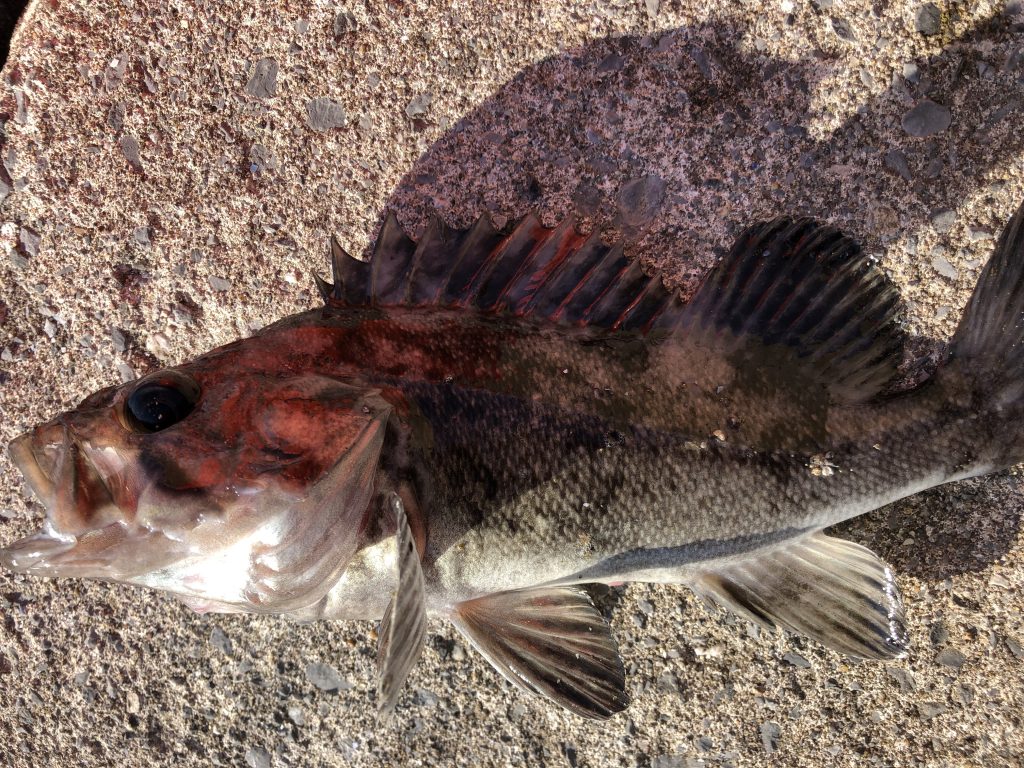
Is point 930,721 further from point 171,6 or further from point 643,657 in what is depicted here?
point 171,6

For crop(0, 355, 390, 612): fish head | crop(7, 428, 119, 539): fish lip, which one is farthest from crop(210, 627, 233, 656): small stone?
crop(7, 428, 119, 539): fish lip

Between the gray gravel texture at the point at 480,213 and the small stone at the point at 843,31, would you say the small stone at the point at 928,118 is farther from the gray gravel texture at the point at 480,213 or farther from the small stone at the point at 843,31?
the small stone at the point at 843,31

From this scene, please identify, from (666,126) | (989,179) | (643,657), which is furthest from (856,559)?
(666,126)

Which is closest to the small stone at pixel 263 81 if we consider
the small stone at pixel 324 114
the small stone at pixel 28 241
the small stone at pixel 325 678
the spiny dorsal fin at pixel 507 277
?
the small stone at pixel 324 114

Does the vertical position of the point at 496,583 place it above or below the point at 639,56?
below

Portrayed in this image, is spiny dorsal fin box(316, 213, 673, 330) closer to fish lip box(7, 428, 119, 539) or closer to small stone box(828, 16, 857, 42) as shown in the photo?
fish lip box(7, 428, 119, 539)

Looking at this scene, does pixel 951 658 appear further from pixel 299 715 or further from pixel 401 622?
pixel 299 715

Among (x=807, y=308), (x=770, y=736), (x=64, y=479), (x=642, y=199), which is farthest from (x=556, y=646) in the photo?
(x=642, y=199)
